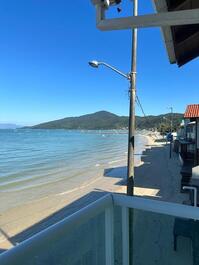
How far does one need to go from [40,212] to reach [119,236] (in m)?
11.0

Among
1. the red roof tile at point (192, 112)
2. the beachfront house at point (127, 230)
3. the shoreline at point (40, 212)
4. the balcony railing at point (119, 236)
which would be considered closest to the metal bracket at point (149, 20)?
the beachfront house at point (127, 230)

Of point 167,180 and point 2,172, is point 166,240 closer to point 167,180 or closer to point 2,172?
point 167,180

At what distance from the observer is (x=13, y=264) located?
1.39m

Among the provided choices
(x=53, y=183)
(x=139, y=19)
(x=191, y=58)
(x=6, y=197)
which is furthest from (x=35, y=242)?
(x=53, y=183)

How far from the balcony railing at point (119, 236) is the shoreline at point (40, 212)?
710 cm

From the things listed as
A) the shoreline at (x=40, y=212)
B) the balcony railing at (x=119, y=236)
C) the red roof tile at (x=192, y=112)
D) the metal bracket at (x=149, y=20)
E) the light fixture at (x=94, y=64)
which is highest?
the light fixture at (x=94, y=64)

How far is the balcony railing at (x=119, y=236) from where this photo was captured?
5.72 ft

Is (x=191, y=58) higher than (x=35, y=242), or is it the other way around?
(x=191, y=58)

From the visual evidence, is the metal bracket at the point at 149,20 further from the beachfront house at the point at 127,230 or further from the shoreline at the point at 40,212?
the shoreline at the point at 40,212

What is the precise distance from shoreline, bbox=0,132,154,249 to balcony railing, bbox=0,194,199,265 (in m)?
7.10

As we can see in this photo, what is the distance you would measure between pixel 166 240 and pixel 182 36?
232 cm

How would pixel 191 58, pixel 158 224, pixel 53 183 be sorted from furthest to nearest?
pixel 53 183
pixel 191 58
pixel 158 224

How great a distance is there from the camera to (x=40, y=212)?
1304 centimetres

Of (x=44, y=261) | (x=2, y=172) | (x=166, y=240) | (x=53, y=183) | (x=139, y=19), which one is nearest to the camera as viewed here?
(x=44, y=261)
